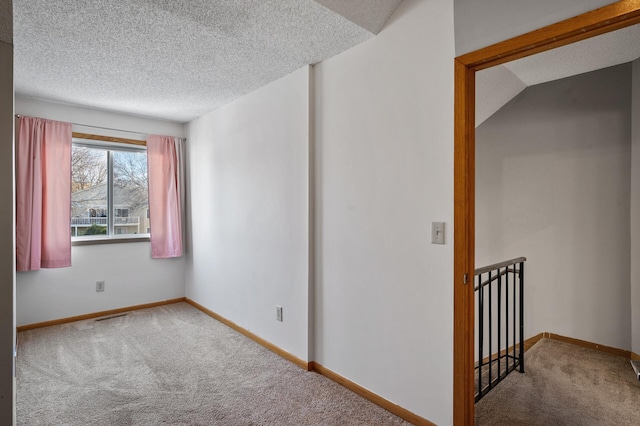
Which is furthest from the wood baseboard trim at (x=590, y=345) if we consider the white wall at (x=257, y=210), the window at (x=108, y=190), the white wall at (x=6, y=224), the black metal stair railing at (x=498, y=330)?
the window at (x=108, y=190)

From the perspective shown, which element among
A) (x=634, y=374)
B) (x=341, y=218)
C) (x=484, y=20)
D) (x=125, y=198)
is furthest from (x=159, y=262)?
(x=634, y=374)

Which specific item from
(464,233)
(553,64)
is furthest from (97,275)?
(553,64)

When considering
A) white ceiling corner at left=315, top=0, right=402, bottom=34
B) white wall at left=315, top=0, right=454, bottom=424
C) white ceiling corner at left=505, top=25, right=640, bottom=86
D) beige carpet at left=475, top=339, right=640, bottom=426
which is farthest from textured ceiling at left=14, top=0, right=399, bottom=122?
beige carpet at left=475, top=339, right=640, bottom=426

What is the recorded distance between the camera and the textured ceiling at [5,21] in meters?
1.18

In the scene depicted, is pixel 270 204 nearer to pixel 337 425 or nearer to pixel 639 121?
pixel 337 425

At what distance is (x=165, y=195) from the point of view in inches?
171

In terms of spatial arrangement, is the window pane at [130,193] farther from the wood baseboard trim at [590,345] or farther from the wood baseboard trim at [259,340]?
the wood baseboard trim at [590,345]

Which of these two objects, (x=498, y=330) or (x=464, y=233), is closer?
(x=464, y=233)

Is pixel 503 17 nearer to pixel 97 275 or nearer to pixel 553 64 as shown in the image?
pixel 553 64

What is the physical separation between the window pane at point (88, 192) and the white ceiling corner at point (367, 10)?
352cm

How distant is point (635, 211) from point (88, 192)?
218 inches

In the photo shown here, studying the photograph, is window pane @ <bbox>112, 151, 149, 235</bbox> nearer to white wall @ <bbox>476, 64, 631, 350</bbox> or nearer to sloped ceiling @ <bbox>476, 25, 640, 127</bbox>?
sloped ceiling @ <bbox>476, 25, 640, 127</bbox>

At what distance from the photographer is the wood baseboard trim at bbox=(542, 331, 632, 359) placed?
117 inches

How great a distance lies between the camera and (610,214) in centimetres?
306
